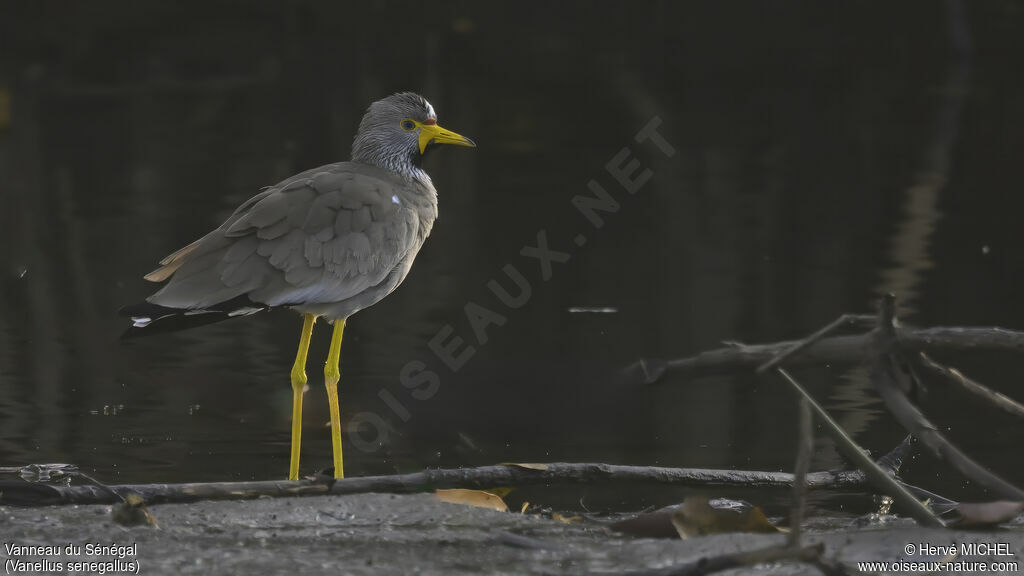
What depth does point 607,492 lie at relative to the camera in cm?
582

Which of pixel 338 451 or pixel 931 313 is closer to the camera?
pixel 338 451

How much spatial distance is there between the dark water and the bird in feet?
2.04

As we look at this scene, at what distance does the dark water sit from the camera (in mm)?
6812

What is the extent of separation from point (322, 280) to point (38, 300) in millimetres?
4260

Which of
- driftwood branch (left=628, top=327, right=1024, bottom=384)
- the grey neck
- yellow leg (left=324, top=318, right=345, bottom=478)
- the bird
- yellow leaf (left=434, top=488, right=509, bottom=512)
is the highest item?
the grey neck

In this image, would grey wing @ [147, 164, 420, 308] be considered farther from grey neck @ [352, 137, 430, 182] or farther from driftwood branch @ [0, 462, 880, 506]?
driftwood branch @ [0, 462, 880, 506]

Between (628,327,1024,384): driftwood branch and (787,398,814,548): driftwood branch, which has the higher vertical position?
(628,327,1024,384): driftwood branch

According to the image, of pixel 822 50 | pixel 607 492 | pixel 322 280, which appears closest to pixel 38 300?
pixel 322 280

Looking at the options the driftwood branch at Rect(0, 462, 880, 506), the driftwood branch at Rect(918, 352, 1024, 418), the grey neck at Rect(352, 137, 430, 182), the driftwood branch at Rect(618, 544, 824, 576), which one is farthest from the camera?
the grey neck at Rect(352, 137, 430, 182)

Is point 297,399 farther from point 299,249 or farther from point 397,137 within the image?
point 397,137

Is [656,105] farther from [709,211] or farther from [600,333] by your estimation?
[600,333]

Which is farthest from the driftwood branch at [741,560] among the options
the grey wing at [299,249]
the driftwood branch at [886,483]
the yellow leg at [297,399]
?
the grey wing at [299,249]

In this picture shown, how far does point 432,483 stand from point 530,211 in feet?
25.3

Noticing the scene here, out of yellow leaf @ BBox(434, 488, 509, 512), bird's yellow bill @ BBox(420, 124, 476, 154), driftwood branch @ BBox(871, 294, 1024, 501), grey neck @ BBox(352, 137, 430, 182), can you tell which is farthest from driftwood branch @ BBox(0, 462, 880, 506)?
bird's yellow bill @ BBox(420, 124, 476, 154)
